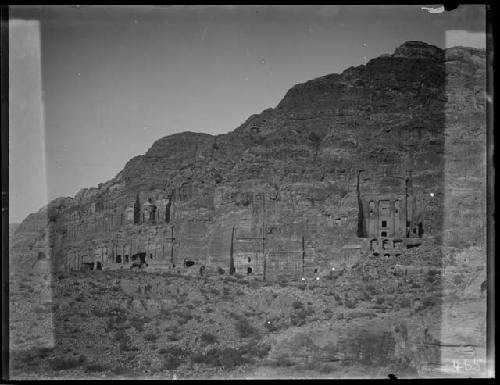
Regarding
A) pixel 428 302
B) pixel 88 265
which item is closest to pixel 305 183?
pixel 428 302

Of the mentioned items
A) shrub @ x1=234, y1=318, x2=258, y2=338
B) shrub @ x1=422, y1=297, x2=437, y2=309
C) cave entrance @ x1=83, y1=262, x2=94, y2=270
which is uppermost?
cave entrance @ x1=83, y1=262, x2=94, y2=270

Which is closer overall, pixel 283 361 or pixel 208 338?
pixel 283 361

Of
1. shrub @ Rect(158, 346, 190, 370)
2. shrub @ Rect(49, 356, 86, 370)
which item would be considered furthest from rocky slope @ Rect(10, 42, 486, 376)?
shrub @ Rect(158, 346, 190, 370)

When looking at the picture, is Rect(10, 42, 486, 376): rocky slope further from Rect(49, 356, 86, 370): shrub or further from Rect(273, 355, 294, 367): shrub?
Rect(273, 355, 294, 367): shrub

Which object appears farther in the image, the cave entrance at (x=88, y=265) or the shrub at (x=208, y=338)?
the cave entrance at (x=88, y=265)

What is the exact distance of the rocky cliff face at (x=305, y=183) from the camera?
11930 millimetres

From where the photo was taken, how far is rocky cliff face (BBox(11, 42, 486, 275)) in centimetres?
1193

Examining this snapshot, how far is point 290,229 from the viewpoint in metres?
12.1

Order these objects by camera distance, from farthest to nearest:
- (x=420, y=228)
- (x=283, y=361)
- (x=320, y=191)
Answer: (x=320, y=191), (x=420, y=228), (x=283, y=361)

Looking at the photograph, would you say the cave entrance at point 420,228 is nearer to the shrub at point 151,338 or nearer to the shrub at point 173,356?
the shrub at point 173,356

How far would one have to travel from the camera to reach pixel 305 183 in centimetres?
1244

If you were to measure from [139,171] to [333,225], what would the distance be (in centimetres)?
409

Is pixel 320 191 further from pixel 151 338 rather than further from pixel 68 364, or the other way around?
pixel 68 364

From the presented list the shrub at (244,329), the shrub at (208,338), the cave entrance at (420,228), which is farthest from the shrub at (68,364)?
the cave entrance at (420,228)
